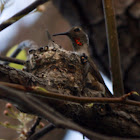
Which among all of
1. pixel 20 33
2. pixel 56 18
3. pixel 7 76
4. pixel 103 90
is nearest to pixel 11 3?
pixel 7 76

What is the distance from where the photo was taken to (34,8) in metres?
1.38

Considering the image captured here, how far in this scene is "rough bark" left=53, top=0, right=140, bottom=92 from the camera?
2.96 metres

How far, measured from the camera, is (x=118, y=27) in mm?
2982

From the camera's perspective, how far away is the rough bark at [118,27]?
2963 millimetres

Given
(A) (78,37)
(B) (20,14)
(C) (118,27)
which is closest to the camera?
(B) (20,14)

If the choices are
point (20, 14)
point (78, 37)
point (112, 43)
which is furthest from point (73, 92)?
point (78, 37)

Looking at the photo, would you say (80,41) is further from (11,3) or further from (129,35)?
(11,3)

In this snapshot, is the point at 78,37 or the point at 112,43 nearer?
the point at 112,43

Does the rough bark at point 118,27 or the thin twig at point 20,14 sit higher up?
the rough bark at point 118,27

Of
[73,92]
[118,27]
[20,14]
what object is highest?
[118,27]

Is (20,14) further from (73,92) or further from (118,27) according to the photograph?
(118,27)

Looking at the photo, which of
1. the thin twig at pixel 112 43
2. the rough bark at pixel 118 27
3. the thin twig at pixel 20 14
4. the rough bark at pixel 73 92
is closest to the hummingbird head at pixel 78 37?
the rough bark at pixel 118 27

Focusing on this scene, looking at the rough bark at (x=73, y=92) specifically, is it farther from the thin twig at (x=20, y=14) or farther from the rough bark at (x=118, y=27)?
the rough bark at (x=118, y=27)

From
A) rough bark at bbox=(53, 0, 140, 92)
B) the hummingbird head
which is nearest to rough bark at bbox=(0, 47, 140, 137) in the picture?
rough bark at bbox=(53, 0, 140, 92)
